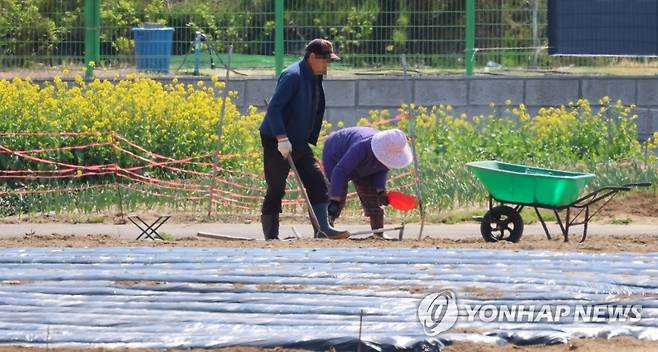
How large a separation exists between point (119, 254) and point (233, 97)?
28.9 feet

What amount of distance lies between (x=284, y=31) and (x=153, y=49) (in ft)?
5.86

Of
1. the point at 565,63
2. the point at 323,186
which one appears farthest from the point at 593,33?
the point at 323,186

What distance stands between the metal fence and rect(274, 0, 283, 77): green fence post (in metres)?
0.04

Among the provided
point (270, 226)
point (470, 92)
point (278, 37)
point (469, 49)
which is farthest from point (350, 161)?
point (469, 49)

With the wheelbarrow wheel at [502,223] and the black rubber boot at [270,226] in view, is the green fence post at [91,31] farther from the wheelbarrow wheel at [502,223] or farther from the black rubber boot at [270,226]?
the wheelbarrow wheel at [502,223]

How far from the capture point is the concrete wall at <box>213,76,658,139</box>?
19406 millimetres

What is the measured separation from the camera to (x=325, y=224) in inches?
495

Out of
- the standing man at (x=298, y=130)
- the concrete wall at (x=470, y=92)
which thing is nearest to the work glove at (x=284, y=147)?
the standing man at (x=298, y=130)

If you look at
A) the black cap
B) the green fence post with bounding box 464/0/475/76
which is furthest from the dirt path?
the green fence post with bounding box 464/0/475/76

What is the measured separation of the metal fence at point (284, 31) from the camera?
19.3 m

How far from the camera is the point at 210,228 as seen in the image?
1430 cm

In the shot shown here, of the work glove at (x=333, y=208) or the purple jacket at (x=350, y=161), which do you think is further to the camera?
the work glove at (x=333, y=208)

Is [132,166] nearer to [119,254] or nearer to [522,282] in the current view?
[119,254]

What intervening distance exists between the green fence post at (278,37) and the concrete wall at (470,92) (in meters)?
0.28
